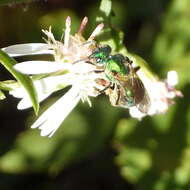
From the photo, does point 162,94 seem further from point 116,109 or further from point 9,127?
point 9,127

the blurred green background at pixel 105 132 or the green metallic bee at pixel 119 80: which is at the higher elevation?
the green metallic bee at pixel 119 80

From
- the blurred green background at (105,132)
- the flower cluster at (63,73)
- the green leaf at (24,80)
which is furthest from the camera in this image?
the blurred green background at (105,132)

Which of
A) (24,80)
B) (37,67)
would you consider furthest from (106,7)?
(24,80)

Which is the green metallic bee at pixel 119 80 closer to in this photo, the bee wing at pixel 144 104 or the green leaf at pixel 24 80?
the bee wing at pixel 144 104

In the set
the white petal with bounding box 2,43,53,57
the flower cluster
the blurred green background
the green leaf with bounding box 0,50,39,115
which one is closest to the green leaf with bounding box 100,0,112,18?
the flower cluster

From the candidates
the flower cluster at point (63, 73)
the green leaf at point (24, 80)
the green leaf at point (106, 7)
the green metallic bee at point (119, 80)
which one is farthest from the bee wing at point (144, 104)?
the green leaf at point (24, 80)

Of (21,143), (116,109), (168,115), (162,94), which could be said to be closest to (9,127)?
(21,143)

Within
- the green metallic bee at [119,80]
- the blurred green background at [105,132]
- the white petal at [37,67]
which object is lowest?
the blurred green background at [105,132]

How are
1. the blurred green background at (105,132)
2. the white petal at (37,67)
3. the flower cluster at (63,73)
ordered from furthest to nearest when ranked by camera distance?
1. the blurred green background at (105,132)
2. the flower cluster at (63,73)
3. the white petal at (37,67)
